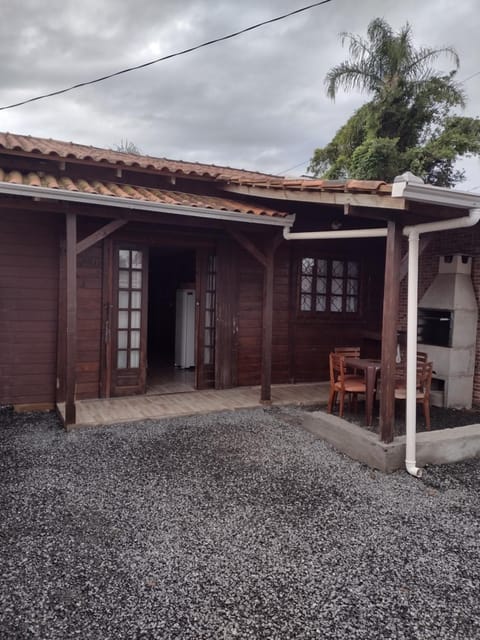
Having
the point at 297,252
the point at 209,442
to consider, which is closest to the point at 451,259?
the point at 297,252

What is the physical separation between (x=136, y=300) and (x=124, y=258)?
1.92 feet

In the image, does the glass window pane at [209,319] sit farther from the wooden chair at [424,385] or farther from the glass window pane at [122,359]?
the wooden chair at [424,385]

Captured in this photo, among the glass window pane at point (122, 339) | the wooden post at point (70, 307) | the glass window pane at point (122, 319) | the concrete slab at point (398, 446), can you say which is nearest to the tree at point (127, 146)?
the glass window pane at point (122, 319)

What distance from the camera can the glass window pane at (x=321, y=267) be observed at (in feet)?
23.9

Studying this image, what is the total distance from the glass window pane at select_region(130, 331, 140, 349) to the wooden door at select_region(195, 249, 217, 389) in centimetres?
86

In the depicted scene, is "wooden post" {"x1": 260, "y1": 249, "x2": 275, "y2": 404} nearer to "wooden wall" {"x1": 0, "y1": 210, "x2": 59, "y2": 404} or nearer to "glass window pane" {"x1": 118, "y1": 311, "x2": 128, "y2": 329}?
"glass window pane" {"x1": 118, "y1": 311, "x2": 128, "y2": 329}

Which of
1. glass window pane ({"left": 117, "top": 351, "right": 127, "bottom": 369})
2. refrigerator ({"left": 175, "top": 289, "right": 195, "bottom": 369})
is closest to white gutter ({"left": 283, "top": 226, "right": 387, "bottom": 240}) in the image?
glass window pane ({"left": 117, "top": 351, "right": 127, "bottom": 369})

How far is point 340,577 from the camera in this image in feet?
7.61

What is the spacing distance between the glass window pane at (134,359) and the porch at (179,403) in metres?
0.43

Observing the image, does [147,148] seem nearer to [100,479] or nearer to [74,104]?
[74,104]

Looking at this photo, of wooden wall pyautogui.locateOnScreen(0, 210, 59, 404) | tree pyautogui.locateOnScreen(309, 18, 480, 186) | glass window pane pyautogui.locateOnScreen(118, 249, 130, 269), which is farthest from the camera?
tree pyautogui.locateOnScreen(309, 18, 480, 186)

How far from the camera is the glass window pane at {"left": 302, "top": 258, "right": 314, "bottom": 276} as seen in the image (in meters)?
7.15

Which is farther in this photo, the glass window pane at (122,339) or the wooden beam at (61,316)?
the glass window pane at (122,339)

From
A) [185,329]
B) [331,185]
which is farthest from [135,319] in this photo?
[331,185]
